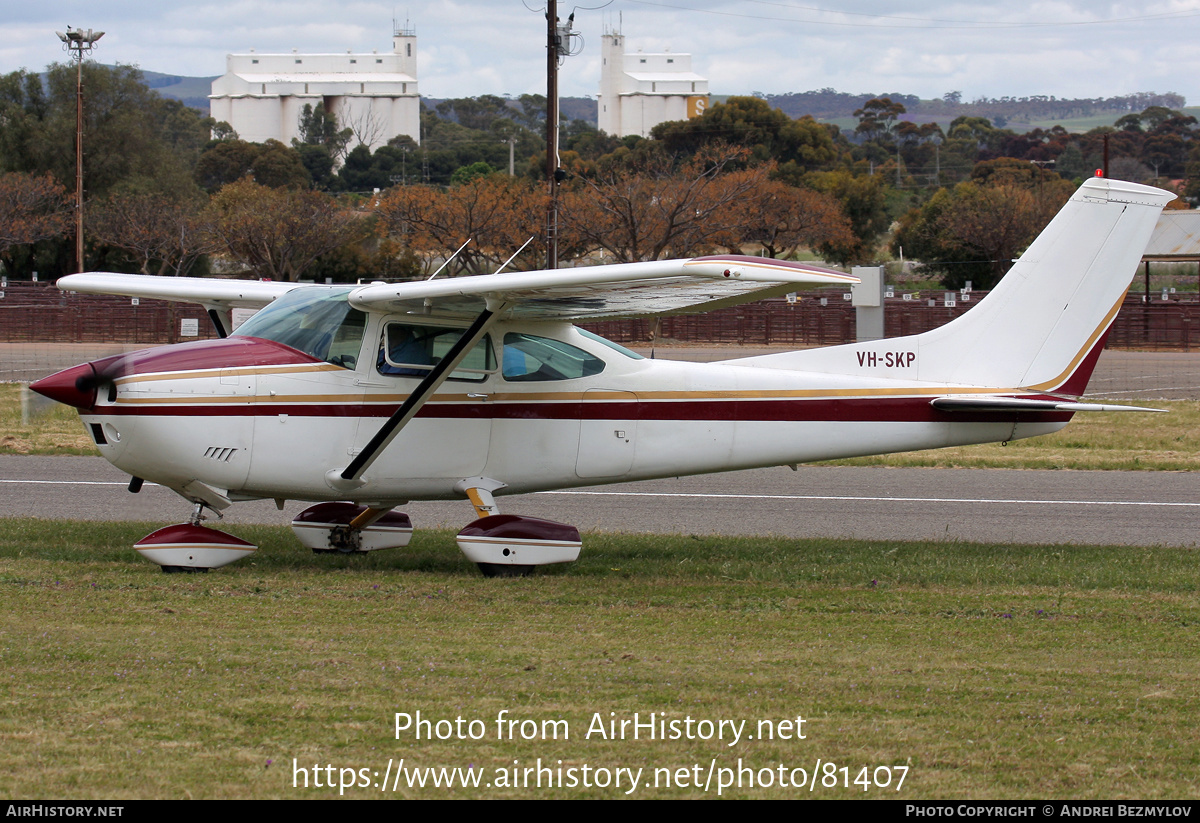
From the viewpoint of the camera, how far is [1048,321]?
10.1m

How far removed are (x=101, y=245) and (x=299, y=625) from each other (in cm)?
5901

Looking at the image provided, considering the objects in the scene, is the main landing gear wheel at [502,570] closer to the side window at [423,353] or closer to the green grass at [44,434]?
the side window at [423,353]

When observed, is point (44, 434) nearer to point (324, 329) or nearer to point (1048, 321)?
point (324, 329)

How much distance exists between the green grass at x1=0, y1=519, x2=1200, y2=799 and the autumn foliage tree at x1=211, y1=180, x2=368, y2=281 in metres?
47.0

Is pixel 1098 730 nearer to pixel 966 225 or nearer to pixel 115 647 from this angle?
pixel 115 647

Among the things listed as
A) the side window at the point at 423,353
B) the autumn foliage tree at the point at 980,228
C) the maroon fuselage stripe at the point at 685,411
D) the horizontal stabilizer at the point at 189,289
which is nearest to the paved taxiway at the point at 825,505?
the maroon fuselage stripe at the point at 685,411

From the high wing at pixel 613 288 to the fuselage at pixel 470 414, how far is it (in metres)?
0.35

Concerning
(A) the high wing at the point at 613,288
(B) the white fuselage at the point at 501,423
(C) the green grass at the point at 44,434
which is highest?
(A) the high wing at the point at 613,288

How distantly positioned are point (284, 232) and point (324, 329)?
160 feet

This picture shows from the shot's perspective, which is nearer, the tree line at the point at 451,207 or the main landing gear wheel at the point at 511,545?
the main landing gear wheel at the point at 511,545

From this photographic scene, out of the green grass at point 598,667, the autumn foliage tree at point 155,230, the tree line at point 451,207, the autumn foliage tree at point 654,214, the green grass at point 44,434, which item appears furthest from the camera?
the autumn foliage tree at point 155,230

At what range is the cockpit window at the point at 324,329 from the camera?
29.6 ft

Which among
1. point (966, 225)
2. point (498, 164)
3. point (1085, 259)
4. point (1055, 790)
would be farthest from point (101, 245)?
point (498, 164)

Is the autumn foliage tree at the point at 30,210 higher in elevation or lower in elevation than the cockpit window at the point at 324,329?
higher
